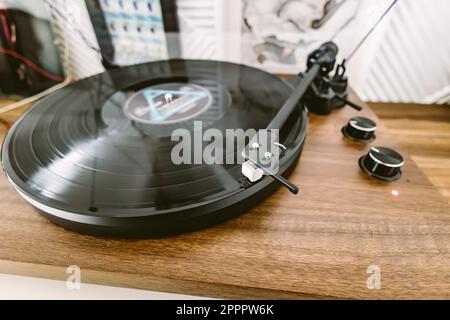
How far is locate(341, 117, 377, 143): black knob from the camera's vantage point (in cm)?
56

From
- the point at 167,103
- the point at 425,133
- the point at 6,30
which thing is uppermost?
the point at 6,30

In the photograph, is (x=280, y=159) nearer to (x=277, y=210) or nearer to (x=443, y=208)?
(x=277, y=210)

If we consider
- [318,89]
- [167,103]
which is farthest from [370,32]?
[167,103]

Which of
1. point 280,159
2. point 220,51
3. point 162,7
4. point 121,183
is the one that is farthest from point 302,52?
point 121,183

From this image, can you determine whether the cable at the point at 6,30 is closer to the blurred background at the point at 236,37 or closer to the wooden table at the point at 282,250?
the blurred background at the point at 236,37

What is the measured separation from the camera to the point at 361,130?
56 centimetres

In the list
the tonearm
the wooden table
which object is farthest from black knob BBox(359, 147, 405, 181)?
the tonearm

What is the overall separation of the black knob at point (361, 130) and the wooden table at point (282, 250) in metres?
0.13

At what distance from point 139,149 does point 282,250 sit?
286 millimetres

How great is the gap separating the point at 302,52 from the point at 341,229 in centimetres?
63

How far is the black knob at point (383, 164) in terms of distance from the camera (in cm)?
48

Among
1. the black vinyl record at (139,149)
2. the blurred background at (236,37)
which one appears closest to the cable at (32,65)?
the blurred background at (236,37)

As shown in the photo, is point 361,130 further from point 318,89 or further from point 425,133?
point 425,133

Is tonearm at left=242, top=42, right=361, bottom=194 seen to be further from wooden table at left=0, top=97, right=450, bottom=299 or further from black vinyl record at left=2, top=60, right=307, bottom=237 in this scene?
wooden table at left=0, top=97, right=450, bottom=299
